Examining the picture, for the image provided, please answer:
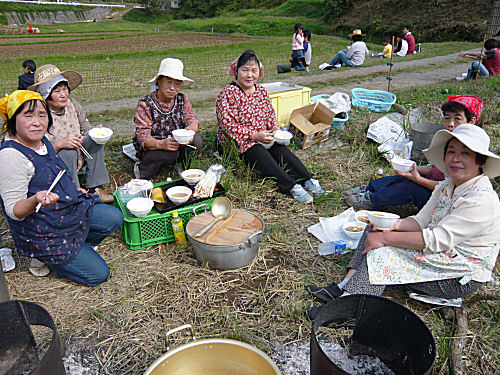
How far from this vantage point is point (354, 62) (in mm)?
11711

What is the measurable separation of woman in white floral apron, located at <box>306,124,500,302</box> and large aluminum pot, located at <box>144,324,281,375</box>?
1053mm

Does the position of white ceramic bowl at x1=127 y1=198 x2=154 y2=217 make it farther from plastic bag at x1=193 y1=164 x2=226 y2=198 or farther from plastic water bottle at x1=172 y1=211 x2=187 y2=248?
plastic bag at x1=193 y1=164 x2=226 y2=198

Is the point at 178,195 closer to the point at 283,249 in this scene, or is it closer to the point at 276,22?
the point at 283,249

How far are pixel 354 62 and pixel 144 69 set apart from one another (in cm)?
667

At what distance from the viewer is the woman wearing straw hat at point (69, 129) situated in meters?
3.74

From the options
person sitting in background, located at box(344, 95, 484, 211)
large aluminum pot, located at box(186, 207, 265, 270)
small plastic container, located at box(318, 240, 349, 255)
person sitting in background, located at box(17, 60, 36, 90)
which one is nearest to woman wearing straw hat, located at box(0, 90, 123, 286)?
large aluminum pot, located at box(186, 207, 265, 270)

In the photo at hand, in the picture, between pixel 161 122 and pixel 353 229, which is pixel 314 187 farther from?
pixel 161 122

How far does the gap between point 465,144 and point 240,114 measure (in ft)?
8.83

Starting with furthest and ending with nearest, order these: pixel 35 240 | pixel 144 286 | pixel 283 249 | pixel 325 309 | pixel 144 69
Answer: pixel 144 69 → pixel 283 249 → pixel 144 286 → pixel 35 240 → pixel 325 309

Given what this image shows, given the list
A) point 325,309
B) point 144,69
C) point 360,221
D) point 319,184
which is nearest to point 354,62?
point 144,69

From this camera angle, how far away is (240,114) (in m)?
4.49

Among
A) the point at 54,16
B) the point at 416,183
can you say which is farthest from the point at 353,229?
the point at 54,16

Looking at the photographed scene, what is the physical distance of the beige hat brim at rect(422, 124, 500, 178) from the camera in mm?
2242

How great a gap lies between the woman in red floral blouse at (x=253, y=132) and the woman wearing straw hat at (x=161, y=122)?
425mm
